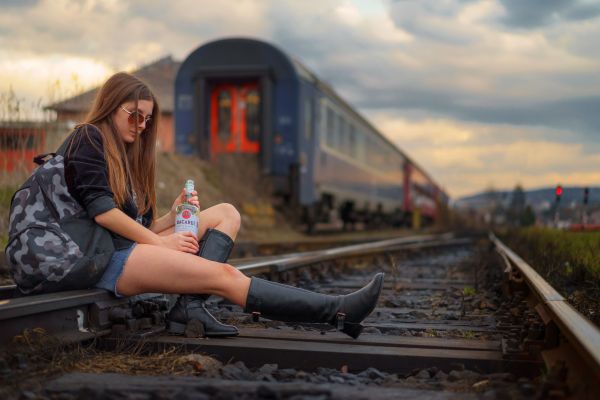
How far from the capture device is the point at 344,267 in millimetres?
7609

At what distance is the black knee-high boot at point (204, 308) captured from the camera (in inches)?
118

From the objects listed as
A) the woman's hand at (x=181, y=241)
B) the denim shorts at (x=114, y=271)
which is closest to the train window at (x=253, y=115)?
the woman's hand at (x=181, y=241)

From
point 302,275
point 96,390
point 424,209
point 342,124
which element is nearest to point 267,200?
point 342,124

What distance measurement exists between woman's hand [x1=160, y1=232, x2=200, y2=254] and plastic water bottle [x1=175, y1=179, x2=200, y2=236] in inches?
2.9

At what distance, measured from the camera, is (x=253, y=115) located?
13008mm

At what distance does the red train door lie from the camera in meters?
13.0

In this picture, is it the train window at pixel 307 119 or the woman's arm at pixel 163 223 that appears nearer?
the woman's arm at pixel 163 223

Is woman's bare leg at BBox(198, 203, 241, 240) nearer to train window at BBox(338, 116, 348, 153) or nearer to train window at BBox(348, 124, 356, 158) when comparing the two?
train window at BBox(338, 116, 348, 153)

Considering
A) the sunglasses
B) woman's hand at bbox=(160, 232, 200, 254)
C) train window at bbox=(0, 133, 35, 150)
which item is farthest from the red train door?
woman's hand at bbox=(160, 232, 200, 254)

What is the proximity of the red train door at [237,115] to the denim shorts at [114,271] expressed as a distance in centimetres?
988

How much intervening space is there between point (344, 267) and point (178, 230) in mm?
4540

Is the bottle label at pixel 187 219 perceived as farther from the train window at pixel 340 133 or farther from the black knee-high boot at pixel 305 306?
the train window at pixel 340 133

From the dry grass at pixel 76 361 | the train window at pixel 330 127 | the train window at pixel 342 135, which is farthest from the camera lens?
the train window at pixel 342 135

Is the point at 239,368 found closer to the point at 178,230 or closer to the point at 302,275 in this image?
the point at 178,230
